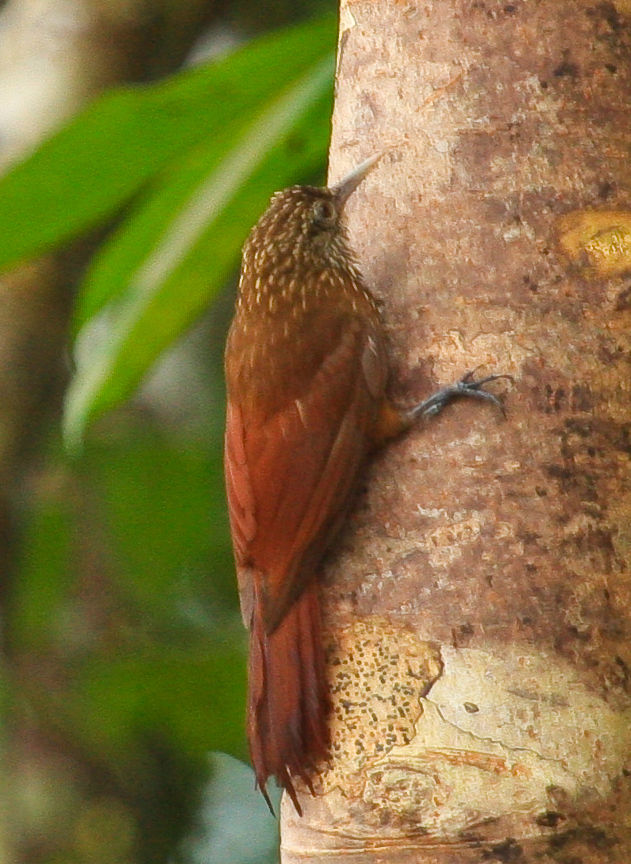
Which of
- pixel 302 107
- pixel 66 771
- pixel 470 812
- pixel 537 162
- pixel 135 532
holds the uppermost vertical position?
pixel 537 162

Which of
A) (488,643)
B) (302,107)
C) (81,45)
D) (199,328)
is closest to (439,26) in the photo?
(302,107)

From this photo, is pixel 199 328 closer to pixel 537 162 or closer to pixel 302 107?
pixel 302 107

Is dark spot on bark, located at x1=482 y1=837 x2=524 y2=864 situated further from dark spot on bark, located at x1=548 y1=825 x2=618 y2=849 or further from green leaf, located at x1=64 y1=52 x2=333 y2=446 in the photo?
green leaf, located at x1=64 y1=52 x2=333 y2=446

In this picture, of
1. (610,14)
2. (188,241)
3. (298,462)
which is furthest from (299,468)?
(188,241)

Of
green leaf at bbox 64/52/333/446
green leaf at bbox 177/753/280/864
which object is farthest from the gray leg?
green leaf at bbox 177/753/280/864

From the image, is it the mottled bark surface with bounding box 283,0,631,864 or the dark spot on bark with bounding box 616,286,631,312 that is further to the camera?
the dark spot on bark with bounding box 616,286,631,312
